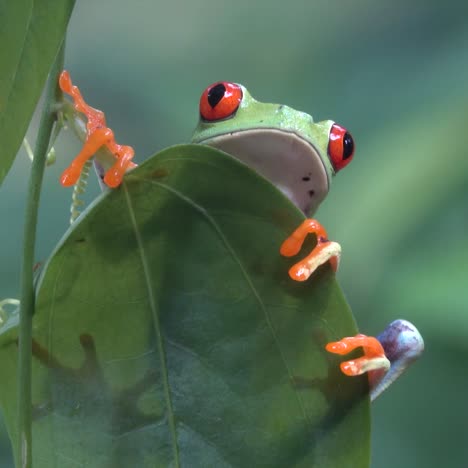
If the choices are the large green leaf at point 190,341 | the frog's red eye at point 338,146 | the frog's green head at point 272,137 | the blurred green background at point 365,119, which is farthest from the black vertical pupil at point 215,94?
the blurred green background at point 365,119

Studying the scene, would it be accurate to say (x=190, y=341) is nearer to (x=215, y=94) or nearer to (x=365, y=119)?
(x=215, y=94)

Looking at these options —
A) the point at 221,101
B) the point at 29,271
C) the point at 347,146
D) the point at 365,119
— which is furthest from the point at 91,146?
the point at 365,119

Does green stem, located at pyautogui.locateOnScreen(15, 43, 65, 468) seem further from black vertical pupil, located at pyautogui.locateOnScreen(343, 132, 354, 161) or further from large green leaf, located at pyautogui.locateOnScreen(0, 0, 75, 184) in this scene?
black vertical pupil, located at pyautogui.locateOnScreen(343, 132, 354, 161)

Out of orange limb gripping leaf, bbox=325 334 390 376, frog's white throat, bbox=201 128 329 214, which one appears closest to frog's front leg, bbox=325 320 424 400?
orange limb gripping leaf, bbox=325 334 390 376

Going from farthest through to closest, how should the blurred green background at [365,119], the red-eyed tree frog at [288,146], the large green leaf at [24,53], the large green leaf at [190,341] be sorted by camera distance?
1. the blurred green background at [365,119]
2. the red-eyed tree frog at [288,146]
3. the large green leaf at [190,341]
4. the large green leaf at [24,53]

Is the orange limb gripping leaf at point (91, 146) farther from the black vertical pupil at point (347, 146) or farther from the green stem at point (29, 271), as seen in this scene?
the black vertical pupil at point (347, 146)
